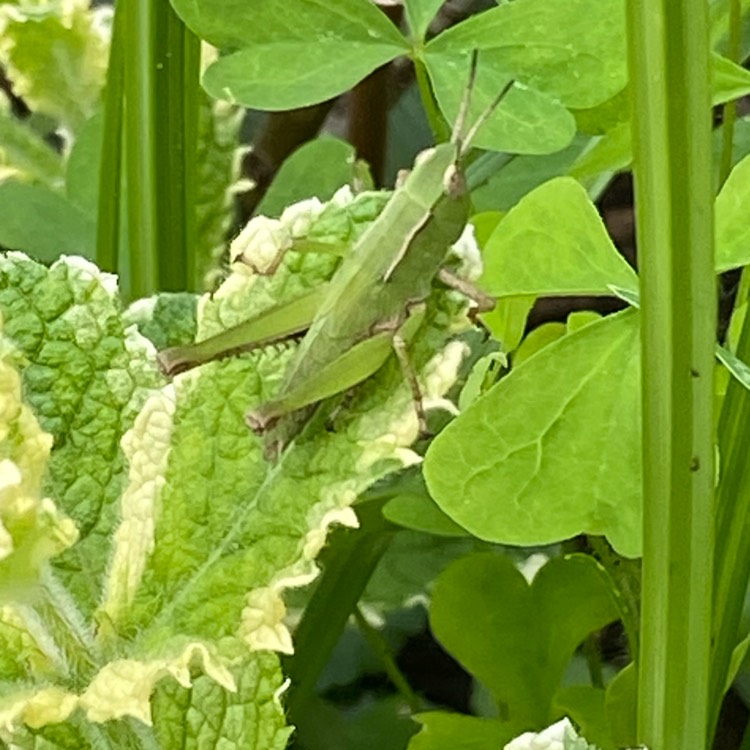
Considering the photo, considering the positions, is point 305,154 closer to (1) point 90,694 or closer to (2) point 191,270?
(2) point 191,270

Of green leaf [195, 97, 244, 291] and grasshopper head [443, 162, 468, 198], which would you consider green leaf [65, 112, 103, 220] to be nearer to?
green leaf [195, 97, 244, 291]

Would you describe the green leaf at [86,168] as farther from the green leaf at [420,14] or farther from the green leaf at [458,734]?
the green leaf at [458,734]

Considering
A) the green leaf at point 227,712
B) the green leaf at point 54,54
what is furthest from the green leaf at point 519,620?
the green leaf at point 54,54

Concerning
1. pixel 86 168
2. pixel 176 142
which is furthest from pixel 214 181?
pixel 176 142

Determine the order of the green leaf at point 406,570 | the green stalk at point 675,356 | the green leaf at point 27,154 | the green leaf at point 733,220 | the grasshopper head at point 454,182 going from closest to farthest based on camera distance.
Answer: the green stalk at point 675,356
the green leaf at point 733,220
the grasshopper head at point 454,182
the green leaf at point 406,570
the green leaf at point 27,154

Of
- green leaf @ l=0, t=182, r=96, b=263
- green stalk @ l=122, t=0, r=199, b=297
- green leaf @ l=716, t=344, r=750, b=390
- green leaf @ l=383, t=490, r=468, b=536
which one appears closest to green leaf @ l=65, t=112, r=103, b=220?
green leaf @ l=0, t=182, r=96, b=263

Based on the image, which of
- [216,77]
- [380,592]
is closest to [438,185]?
[216,77]
